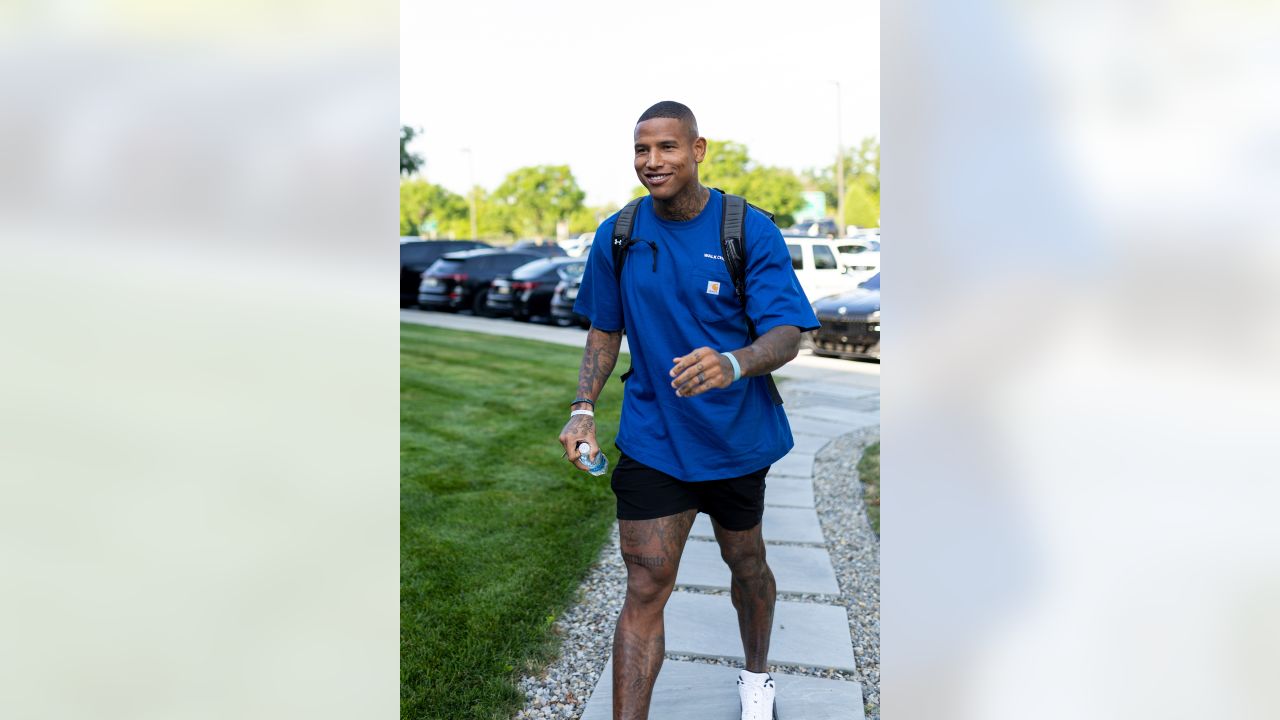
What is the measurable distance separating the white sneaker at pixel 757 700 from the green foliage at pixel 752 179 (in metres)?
58.8

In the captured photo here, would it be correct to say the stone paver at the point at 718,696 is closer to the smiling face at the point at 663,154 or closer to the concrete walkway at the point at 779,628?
the concrete walkway at the point at 779,628

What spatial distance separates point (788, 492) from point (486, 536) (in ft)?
7.04

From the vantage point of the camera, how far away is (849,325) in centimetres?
1423

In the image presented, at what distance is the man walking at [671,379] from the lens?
2969 mm

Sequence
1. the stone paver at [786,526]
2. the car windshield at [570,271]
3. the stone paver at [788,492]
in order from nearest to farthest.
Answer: the stone paver at [786,526], the stone paver at [788,492], the car windshield at [570,271]

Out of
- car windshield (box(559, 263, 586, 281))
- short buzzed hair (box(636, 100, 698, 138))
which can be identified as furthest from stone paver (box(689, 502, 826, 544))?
car windshield (box(559, 263, 586, 281))

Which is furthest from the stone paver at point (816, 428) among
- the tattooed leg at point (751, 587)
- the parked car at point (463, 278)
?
the parked car at point (463, 278)

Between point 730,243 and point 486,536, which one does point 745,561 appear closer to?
point 730,243

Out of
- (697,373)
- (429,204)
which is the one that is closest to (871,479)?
(697,373)
